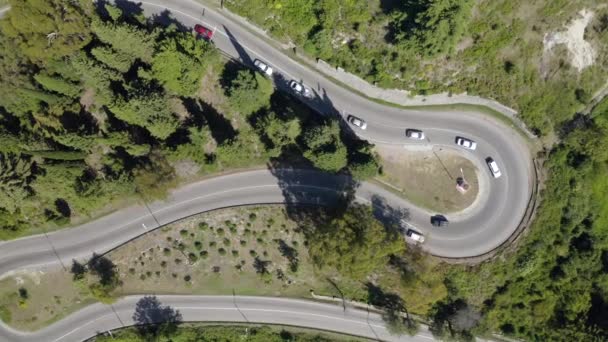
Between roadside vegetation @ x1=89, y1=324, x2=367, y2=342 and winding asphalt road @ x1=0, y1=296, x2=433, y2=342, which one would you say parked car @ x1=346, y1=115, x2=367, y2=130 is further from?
roadside vegetation @ x1=89, y1=324, x2=367, y2=342

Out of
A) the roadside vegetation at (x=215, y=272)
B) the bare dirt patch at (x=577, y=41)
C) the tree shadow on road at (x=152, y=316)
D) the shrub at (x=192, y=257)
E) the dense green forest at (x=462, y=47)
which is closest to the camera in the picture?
the dense green forest at (x=462, y=47)

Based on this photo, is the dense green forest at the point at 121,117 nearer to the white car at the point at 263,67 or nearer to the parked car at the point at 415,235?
the white car at the point at 263,67

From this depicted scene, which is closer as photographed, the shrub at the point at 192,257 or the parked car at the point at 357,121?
the parked car at the point at 357,121

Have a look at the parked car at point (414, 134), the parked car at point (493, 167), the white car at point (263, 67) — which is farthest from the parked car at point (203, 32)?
the parked car at point (493, 167)

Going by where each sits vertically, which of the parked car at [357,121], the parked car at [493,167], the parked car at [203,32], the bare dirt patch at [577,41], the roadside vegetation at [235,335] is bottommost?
the roadside vegetation at [235,335]

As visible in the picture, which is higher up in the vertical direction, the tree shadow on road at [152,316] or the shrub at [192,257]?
the shrub at [192,257]

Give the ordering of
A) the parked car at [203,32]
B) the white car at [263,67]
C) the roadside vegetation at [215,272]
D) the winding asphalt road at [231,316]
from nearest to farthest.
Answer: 1. the parked car at [203,32]
2. the white car at [263,67]
3. the roadside vegetation at [215,272]
4. the winding asphalt road at [231,316]

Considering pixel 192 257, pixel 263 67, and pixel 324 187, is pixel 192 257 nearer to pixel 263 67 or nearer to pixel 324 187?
pixel 324 187

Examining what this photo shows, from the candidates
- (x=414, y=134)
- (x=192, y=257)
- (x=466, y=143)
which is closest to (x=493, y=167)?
(x=466, y=143)
